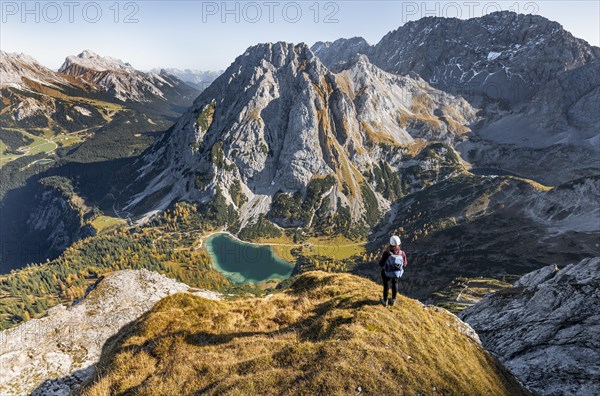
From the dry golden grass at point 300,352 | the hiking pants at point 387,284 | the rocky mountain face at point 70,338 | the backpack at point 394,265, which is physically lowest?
the rocky mountain face at point 70,338

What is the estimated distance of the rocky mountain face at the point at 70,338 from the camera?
113 feet

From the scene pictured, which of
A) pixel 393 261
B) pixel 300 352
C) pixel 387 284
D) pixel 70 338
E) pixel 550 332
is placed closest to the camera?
pixel 300 352

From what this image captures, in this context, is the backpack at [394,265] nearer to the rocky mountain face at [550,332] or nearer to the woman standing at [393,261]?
the woman standing at [393,261]

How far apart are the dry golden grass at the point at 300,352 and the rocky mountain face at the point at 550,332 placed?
33.7 ft

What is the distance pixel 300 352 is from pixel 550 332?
39.4 metres

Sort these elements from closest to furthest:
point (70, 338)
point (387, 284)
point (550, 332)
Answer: point (387, 284), point (70, 338), point (550, 332)

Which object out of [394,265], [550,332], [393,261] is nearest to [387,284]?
[394,265]

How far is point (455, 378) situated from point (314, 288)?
15.9 metres

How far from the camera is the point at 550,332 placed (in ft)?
130

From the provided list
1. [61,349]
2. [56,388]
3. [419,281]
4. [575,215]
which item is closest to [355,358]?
[56,388]

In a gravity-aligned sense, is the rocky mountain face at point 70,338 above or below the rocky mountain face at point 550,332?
below

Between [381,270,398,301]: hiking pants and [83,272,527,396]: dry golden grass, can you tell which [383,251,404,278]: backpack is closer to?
[381,270,398,301]: hiking pants

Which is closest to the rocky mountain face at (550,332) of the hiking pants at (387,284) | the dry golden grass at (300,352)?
the dry golden grass at (300,352)

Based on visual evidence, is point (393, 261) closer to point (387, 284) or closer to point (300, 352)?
point (387, 284)
